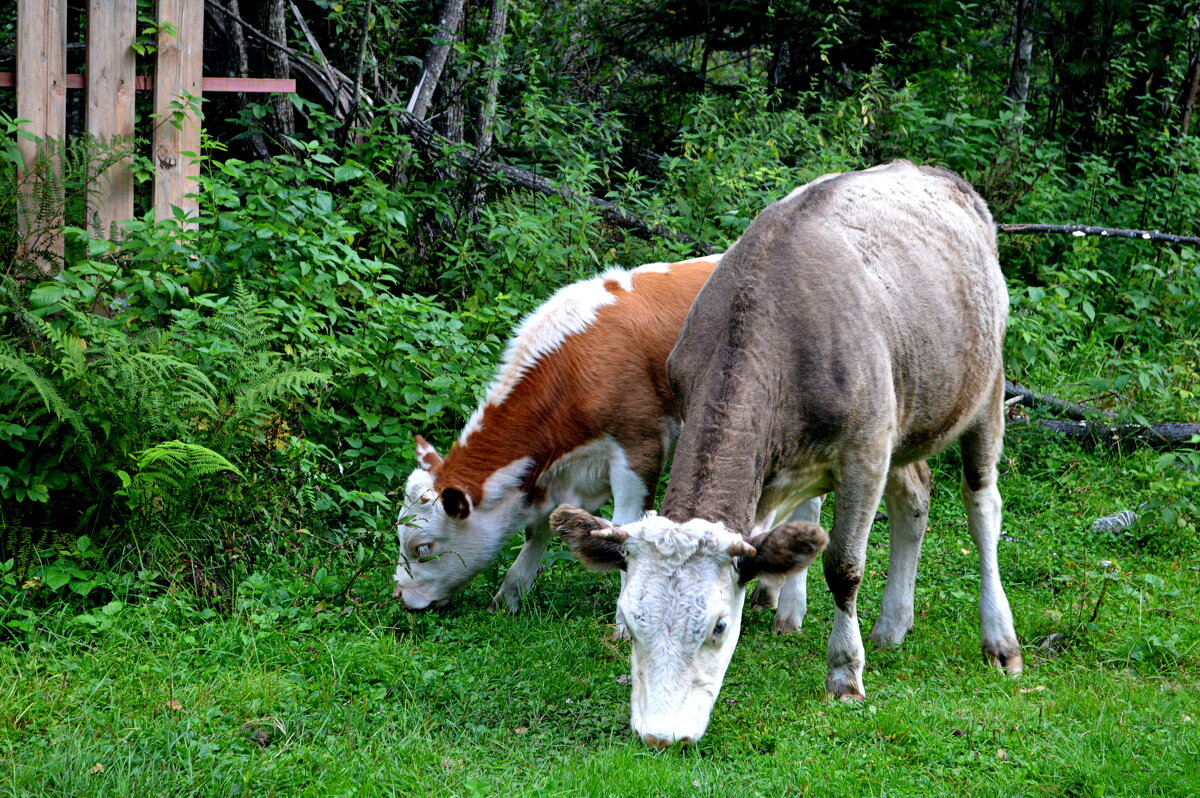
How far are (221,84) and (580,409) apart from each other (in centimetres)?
369

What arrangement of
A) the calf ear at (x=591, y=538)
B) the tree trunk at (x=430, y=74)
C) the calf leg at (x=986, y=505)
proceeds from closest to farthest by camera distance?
the calf ear at (x=591, y=538) → the calf leg at (x=986, y=505) → the tree trunk at (x=430, y=74)

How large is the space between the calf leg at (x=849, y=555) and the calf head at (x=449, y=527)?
1902mm

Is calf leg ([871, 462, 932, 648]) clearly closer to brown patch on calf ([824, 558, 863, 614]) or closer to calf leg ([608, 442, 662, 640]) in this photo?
brown patch on calf ([824, 558, 863, 614])

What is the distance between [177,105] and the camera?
7062 mm

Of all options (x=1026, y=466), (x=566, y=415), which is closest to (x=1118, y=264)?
(x=1026, y=466)

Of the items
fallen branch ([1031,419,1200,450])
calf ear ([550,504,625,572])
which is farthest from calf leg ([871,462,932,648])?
fallen branch ([1031,419,1200,450])

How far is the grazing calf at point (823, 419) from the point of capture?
4371 millimetres

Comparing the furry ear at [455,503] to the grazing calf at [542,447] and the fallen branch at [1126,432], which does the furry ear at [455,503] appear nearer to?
the grazing calf at [542,447]

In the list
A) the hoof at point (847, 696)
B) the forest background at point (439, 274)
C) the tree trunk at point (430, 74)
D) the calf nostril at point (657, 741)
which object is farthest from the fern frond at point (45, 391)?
the tree trunk at point (430, 74)

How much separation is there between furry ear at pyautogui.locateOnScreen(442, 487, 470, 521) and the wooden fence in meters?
2.56

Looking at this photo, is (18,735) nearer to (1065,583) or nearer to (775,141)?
(1065,583)

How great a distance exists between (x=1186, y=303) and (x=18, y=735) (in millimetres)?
9851

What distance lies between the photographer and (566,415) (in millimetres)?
6250

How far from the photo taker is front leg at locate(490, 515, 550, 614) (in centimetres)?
634
